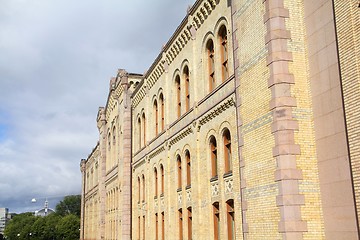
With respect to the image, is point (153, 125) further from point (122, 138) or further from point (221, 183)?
point (221, 183)

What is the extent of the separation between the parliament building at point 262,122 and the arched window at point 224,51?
0.05m

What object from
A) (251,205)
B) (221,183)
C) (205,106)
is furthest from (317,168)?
(205,106)

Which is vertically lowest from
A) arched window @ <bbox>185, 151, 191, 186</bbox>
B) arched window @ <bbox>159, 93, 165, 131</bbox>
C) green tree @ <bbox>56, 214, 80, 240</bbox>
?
green tree @ <bbox>56, 214, 80, 240</bbox>

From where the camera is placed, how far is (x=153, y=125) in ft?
A: 96.6

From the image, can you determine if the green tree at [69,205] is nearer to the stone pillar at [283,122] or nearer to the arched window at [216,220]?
the arched window at [216,220]

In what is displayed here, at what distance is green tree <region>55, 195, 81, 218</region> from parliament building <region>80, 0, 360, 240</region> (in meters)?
118

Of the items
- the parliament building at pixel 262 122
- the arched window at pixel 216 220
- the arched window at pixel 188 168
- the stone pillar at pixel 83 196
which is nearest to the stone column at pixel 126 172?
the parliament building at pixel 262 122

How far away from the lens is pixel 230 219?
17531 millimetres

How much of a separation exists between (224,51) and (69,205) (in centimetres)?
12852

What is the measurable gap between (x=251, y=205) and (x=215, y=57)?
715 centimetres

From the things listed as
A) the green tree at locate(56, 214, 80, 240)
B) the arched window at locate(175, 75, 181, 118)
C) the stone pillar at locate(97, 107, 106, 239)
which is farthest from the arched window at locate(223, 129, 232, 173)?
the green tree at locate(56, 214, 80, 240)

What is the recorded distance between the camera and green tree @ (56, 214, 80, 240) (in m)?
90.8

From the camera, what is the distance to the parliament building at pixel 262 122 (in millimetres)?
12469

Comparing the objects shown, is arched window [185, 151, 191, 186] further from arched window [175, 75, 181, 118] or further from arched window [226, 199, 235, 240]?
arched window [226, 199, 235, 240]
